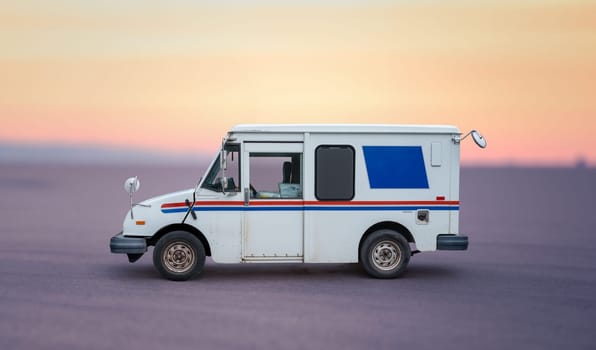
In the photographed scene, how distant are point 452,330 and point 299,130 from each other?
189 inches

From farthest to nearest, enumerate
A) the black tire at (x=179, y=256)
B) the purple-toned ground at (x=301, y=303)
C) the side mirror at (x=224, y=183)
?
1. the black tire at (x=179, y=256)
2. the side mirror at (x=224, y=183)
3. the purple-toned ground at (x=301, y=303)

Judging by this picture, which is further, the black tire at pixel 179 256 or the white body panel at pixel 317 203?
the white body panel at pixel 317 203

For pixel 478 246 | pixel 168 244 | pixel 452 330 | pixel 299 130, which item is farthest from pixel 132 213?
pixel 478 246

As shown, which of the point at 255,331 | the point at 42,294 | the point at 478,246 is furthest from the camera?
the point at 478,246

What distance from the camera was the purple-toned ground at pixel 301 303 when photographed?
310 inches

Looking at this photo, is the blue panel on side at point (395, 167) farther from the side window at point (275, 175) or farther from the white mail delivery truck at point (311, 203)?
the side window at point (275, 175)

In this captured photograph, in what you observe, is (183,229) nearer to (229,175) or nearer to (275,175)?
(229,175)

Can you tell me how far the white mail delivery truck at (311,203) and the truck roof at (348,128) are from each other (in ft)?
0.06

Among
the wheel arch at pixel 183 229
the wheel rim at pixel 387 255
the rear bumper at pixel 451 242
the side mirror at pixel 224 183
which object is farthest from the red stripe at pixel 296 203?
the wheel rim at pixel 387 255

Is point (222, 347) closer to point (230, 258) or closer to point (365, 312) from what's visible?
point (365, 312)

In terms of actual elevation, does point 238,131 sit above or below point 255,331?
above

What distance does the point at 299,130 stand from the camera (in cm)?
1169

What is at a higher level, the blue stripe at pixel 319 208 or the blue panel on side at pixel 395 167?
the blue panel on side at pixel 395 167

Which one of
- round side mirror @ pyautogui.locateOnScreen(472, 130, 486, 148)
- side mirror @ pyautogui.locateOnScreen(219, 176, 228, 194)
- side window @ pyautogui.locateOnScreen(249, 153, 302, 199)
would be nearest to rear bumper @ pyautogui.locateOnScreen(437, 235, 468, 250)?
round side mirror @ pyautogui.locateOnScreen(472, 130, 486, 148)
